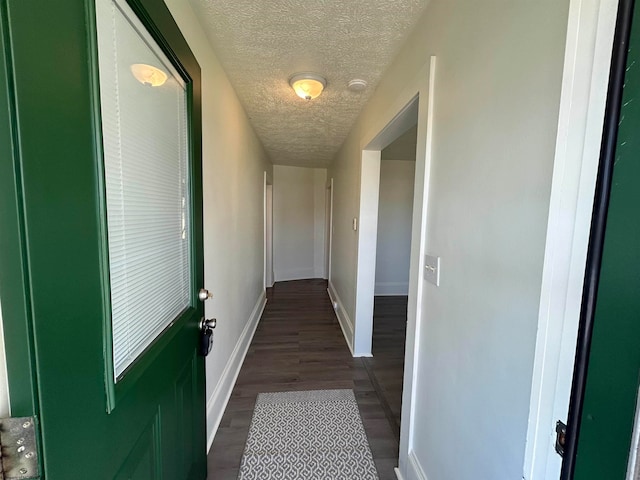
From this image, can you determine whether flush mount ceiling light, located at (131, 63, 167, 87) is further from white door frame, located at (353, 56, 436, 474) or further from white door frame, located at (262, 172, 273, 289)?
white door frame, located at (262, 172, 273, 289)

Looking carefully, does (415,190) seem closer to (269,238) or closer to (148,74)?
(148,74)

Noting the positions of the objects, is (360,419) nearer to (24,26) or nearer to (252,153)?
(24,26)

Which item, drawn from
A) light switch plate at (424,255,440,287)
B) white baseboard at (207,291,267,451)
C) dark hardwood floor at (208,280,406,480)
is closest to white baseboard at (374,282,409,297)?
dark hardwood floor at (208,280,406,480)

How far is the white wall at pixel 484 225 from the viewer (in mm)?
688

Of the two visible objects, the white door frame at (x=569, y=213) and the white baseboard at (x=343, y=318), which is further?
the white baseboard at (x=343, y=318)

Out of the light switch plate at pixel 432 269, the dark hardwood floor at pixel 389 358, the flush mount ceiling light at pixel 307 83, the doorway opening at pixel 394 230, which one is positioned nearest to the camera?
the light switch plate at pixel 432 269

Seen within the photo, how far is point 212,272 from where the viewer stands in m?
1.69

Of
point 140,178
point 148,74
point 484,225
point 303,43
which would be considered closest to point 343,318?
point 484,225

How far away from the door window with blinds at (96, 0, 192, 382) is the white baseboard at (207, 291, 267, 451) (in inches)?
39.8

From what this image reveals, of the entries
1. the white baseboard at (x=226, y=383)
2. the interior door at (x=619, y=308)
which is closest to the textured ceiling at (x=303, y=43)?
the interior door at (x=619, y=308)

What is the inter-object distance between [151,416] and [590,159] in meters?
1.23

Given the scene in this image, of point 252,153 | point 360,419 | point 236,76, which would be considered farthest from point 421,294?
point 252,153

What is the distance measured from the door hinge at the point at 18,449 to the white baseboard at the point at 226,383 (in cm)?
142

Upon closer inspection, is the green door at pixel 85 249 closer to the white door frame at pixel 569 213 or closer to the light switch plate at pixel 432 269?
the white door frame at pixel 569 213
